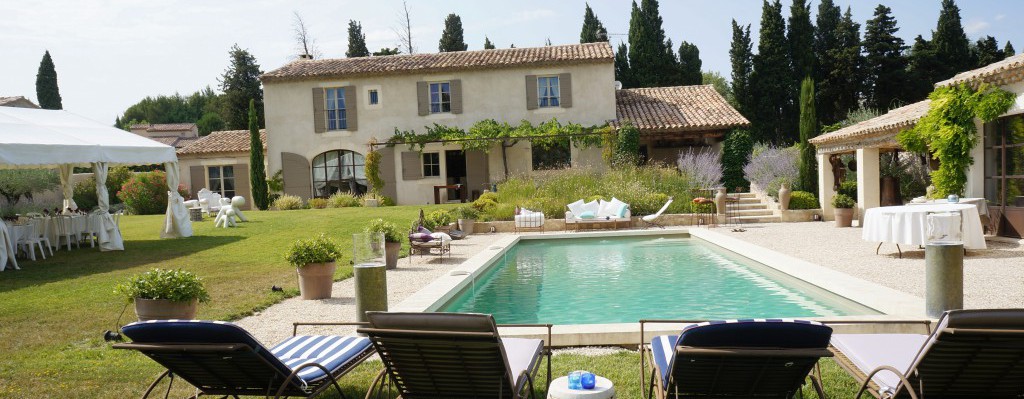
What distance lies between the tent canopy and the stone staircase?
12783mm

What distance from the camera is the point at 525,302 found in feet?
25.5

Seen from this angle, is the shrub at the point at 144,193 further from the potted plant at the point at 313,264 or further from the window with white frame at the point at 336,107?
the potted plant at the point at 313,264

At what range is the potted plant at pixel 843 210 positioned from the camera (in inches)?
561

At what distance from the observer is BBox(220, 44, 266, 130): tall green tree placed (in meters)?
37.6

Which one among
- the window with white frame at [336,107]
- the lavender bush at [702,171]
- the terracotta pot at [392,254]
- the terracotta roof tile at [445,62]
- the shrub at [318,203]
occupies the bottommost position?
the terracotta pot at [392,254]

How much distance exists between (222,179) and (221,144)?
4.60ft

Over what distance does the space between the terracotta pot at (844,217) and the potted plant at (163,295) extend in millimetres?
12790

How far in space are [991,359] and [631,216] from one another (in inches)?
531

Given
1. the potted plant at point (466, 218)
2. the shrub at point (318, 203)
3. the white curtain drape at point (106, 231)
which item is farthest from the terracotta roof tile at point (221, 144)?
the potted plant at point (466, 218)

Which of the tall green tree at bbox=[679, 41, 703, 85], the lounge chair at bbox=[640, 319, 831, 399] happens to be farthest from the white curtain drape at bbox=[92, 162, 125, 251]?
the tall green tree at bbox=[679, 41, 703, 85]

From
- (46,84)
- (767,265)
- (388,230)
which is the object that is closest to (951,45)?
(767,265)

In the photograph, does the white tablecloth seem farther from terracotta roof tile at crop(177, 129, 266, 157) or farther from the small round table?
terracotta roof tile at crop(177, 129, 266, 157)

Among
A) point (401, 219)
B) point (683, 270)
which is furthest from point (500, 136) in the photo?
point (683, 270)

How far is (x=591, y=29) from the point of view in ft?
115
